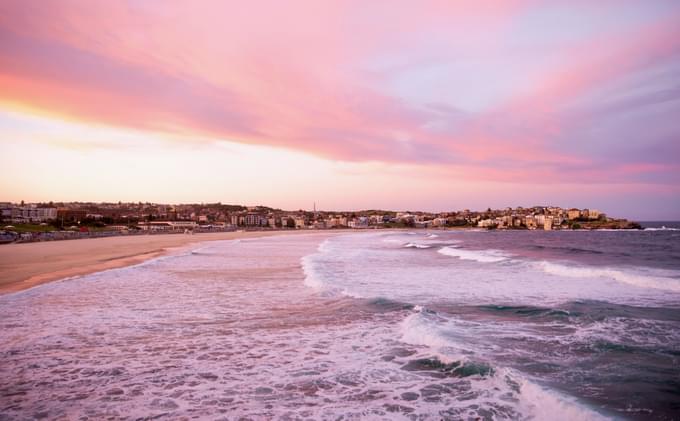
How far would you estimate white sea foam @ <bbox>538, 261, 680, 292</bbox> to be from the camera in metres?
15.1

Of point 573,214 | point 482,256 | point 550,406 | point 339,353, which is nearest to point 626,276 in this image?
point 482,256

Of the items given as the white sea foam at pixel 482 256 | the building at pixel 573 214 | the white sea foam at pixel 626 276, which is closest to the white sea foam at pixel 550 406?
the white sea foam at pixel 626 276

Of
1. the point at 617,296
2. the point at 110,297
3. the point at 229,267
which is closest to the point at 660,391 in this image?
the point at 617,296

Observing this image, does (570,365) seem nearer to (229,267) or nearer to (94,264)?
(229,267)

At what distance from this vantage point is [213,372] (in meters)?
6.42

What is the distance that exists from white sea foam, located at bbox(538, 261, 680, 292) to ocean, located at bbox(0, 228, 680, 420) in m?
1.17

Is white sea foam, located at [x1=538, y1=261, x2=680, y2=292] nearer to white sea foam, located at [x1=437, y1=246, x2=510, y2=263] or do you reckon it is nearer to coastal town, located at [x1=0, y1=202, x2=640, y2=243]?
white sea foam, located at [x1=437, y1=246, x2=510, y2=263]

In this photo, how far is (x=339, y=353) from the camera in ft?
24.3

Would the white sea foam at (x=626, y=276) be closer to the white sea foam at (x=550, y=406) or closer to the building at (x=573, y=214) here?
the white sea foam at (x=550, y=406)

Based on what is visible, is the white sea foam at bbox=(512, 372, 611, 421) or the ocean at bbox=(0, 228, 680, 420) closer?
the white sea foam at bbox=(512, 372, 611, 421)

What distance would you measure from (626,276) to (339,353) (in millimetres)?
15083

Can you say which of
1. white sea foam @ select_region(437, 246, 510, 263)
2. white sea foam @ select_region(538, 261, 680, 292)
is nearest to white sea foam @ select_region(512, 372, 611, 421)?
white sea foam @ select_region(538, 261, 680, 292)

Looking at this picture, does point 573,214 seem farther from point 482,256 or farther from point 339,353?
point 339,353

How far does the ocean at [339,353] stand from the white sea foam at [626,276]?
1.17 m
